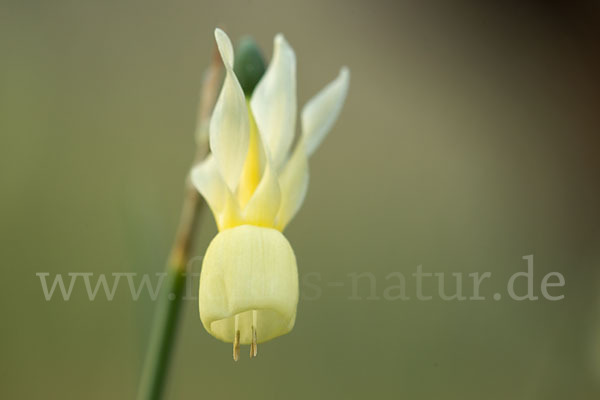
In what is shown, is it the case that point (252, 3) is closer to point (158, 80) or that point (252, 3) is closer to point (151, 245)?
point (158, 80)

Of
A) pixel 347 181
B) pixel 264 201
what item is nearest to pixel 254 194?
pixel 264 201

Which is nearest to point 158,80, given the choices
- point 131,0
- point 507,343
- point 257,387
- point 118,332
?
point 131,0

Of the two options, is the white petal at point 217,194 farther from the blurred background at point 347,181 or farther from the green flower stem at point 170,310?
the blurred background at point 347,181

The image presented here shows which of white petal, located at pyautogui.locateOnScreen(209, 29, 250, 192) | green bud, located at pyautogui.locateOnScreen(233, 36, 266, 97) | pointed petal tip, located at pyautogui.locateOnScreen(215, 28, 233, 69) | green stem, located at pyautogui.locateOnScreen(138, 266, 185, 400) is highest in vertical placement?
green bud, located at pyautogui.locateOnScreen(233, 36, 266, 97)

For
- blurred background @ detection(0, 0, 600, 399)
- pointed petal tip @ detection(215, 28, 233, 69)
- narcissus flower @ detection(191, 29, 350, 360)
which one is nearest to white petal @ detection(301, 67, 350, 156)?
narcissus flower @ detection(191, 29, 350, 360)

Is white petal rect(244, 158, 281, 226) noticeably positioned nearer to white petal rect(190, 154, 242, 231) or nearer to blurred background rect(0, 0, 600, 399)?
white petal rect(190, 154, 242, 231)

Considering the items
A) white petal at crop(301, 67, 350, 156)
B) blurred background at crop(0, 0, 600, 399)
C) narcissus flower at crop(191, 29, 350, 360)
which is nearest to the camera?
narcissus flower at crop(191, 29, 350, 360)

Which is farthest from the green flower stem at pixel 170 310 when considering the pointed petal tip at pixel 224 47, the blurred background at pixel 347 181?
the blurred background at pixel 347 181
